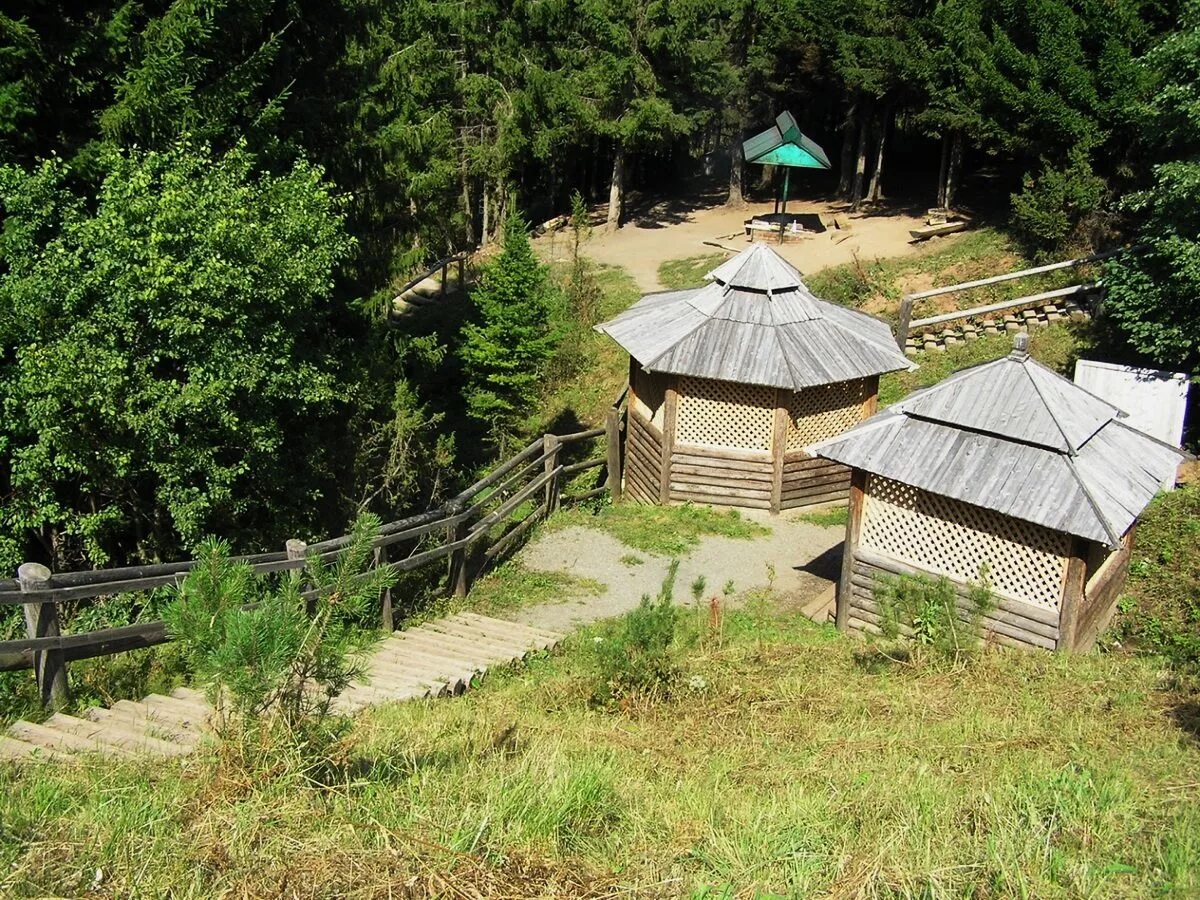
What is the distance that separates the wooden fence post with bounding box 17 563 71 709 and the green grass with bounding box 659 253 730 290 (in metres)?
23.9

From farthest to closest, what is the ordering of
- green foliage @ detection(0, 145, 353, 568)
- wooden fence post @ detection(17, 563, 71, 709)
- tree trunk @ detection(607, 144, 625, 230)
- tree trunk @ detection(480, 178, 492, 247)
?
1. tree trunk @ detection(607, 144, 625, 230)
2. tree trunk @ detection(480, 178, 492, 247)
3. green foliage @ detection(0, 145, 353, 568)
4. wooden fence post @ detection(17, 563, 71, 709)

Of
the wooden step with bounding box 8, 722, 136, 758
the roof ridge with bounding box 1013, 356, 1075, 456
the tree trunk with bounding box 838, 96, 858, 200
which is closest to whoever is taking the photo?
the wooden step with bounding box 8, 722, 136, 758

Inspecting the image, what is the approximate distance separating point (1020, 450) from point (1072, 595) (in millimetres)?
1547

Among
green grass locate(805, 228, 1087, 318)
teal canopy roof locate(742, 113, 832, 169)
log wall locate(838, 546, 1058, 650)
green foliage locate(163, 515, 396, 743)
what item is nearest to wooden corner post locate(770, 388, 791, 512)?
log wall locate(838, 546, 1058, 650)

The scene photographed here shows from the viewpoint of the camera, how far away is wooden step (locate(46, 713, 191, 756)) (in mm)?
6621

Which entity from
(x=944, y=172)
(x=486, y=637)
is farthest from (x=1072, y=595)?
(x=944, y=172)

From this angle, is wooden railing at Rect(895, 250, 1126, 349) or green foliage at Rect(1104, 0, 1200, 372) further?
wooden railing at Rect(895, 250, 1126, 349)

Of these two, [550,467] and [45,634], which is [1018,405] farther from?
[45,634]

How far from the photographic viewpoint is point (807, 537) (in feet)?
52.6

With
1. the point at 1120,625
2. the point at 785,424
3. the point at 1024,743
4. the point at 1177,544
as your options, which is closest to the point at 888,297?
the point at 785,424

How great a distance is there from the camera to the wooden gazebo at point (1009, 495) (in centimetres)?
1065

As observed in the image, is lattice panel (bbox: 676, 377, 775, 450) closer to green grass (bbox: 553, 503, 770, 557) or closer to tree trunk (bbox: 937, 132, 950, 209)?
green grass (bbox: 553, 503, 770, 557)

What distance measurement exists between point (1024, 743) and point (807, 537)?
875 cm

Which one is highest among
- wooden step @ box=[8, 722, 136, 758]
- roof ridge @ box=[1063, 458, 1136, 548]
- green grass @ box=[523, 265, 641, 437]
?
roof ridge @ box=[1063, 458, 1136, 548]
